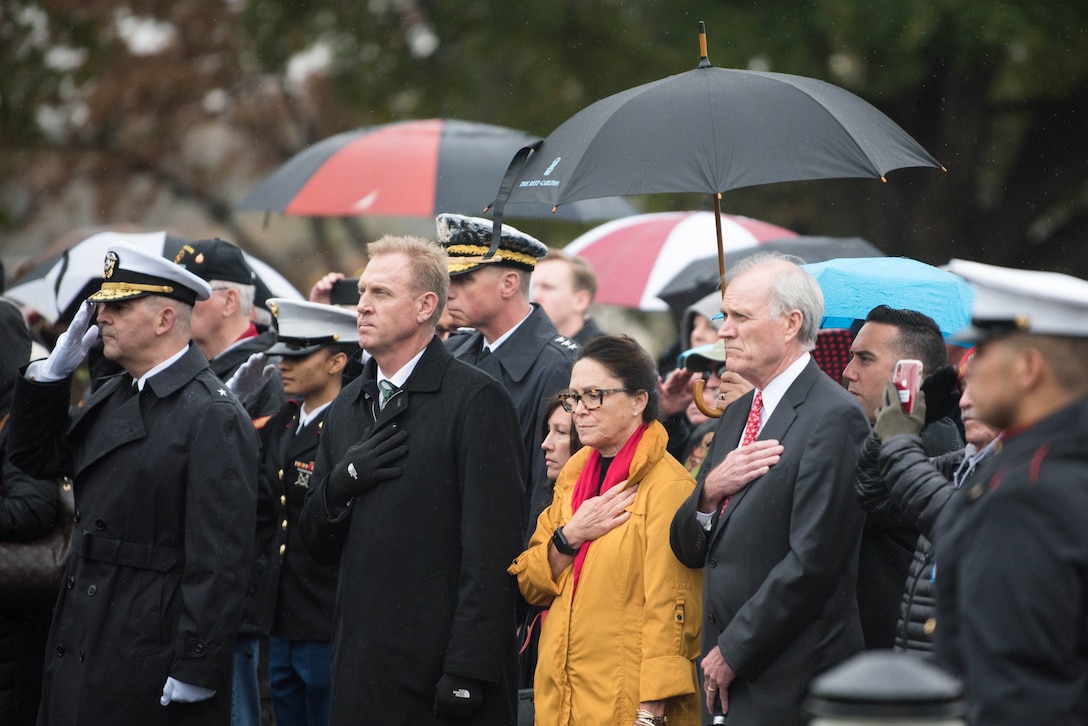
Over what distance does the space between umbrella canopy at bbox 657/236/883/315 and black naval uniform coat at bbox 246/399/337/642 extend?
2.89 metres

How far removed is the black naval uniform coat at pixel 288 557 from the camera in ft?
19.0

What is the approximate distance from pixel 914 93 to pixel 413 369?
11.3 metres

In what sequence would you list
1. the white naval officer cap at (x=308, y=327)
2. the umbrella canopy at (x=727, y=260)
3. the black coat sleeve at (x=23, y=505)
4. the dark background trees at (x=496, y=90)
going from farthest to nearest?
the dark background trees at (x=496, y=90), the umbrella canopy at (x=727, y=260), the white naval officer cap at (x=308, y=327), the black coat sleeve at (x=23, y=505)

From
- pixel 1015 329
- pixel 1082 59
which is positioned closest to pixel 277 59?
pixel 1082 59

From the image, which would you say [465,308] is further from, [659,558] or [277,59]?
[277,59]

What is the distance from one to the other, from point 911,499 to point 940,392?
609 millimetres

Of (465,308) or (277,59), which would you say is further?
(277,59)

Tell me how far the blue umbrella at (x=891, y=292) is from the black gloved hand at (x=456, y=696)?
214 cm

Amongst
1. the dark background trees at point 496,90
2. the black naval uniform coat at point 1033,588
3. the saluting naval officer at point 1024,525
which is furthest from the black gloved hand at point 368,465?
the dark background trees at point 496,90

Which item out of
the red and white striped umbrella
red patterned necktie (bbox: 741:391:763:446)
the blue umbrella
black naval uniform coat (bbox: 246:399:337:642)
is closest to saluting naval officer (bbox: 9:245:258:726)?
black naval uniform coat (bbox: 246:399:337:642)

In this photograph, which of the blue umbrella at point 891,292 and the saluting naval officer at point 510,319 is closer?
the blue umbrella at point 891,292

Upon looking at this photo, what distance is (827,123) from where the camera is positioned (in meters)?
5.05

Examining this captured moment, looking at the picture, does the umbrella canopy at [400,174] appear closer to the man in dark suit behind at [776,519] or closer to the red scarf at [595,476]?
the red scarf at [595,476]

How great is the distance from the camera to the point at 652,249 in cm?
951
